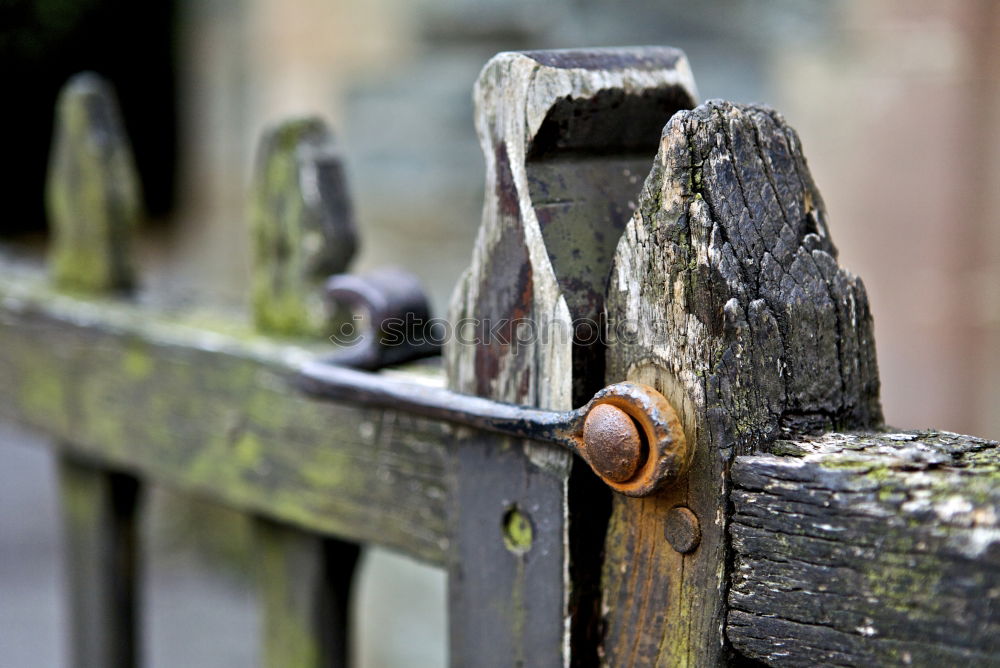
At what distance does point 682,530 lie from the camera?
0.66m

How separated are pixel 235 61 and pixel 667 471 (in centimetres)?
349

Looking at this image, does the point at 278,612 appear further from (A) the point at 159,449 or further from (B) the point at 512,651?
(B) the point at 512,651

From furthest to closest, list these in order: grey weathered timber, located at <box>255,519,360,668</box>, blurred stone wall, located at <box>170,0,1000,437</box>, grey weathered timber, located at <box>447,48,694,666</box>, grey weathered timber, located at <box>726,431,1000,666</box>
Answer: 1. blurred stone wall, located at <box>170,0,1000,437</box>
2. grey weathered timber, located at <box>255,519,360,668</box>
3. grey weathered timber, located at <box>447,48,694,666</box>
4. grey weathered timber, located at <box>726,431,1000,666</box>

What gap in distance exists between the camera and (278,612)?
1.10 meters

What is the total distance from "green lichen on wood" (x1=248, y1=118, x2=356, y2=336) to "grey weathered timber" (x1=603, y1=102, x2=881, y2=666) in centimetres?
47

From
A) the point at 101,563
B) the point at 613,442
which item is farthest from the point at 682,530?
the point at 101,563

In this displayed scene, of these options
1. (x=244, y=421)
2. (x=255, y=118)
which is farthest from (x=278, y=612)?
(x=255, y=118)

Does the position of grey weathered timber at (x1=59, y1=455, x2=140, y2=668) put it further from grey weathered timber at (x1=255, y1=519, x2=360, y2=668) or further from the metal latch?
the metal latch

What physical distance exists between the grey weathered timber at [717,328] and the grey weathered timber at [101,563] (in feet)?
Answer: 2.83

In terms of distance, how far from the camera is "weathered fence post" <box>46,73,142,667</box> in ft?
4.37

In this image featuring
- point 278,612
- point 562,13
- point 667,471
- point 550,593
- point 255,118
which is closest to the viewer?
point 667,471

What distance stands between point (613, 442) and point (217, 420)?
0.61 m

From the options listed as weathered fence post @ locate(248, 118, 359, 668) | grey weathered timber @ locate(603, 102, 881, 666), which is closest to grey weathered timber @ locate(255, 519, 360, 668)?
weathered fence post @ locate(248, 118, 359, 668)

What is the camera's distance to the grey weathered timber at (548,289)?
2.38 ft
